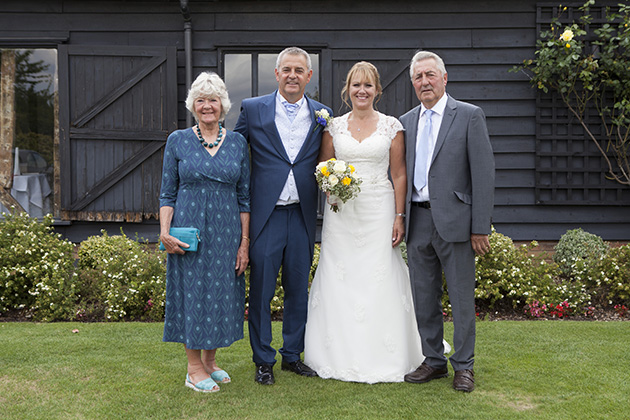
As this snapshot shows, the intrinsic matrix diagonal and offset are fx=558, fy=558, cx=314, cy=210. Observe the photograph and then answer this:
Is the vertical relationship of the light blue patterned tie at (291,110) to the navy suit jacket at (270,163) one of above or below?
above

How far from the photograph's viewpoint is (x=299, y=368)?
3.65m

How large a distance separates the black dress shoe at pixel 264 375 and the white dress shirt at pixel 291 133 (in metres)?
1.04

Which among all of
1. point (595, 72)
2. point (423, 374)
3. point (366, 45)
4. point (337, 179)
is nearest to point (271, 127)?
point (337, 179)

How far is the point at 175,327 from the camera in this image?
332 centimetres

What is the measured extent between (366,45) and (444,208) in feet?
13.5

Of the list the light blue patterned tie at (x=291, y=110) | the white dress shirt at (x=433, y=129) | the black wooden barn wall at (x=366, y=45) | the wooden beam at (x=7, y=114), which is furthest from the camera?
the wooden beam at (x=7, y=114)

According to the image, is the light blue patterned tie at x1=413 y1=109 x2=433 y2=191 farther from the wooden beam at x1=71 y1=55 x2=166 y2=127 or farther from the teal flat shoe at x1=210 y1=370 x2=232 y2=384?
the wooden beam at x1=71 y1=55 x2=166 y2=127

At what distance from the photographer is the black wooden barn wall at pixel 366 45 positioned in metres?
6.81

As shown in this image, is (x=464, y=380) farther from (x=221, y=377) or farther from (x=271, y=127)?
(x=271, y=127)

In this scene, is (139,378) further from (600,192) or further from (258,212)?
(600,192)

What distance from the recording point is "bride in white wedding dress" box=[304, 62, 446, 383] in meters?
3.58

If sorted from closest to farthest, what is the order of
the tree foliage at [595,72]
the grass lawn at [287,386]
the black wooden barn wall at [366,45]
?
the grass lawn at [287,386], the tree foliage at [595,72], the black wooden barn wall at [366,45]

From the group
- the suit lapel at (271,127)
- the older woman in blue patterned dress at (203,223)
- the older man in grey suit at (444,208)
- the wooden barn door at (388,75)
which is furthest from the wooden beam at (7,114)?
Answer: the older man in grey suit at (444,208)

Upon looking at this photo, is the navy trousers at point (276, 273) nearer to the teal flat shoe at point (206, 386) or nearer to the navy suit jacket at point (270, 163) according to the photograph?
the navy suit jacket at point (270, 163)
